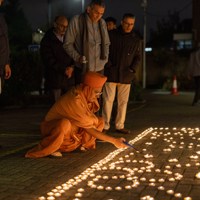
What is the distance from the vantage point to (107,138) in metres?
5.54

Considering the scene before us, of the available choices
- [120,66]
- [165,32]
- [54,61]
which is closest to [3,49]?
[54,61]

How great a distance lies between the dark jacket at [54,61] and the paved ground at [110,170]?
1006 millimetres

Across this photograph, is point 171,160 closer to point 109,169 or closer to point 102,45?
point 109,169

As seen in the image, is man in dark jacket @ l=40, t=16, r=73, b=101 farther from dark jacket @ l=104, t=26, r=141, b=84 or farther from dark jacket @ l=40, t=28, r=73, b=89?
dark jacket @ l=104, t=26, r=141, b=84

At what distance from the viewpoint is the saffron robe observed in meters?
5.82

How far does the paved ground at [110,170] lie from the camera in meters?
4.38

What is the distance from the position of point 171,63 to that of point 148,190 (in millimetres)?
23904

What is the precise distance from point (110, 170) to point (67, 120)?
931 mm

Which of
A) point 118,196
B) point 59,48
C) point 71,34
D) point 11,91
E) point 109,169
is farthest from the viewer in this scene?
point 11,91

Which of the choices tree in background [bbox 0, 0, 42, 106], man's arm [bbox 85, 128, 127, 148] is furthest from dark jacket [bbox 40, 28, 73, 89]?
tree in background [bbox 0, 0, 42, 106]

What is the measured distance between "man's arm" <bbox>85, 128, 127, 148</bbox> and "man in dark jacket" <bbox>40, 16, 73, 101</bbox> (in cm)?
174

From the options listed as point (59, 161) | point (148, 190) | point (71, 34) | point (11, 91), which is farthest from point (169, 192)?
point (11, 91)

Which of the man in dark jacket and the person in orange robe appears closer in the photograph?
the person in orange robe

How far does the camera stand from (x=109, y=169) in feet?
17.5
